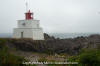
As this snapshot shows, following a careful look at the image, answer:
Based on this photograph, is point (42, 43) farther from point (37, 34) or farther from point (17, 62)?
point (17, 62)

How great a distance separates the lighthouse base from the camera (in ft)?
83.1

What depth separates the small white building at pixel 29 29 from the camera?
25422 mm

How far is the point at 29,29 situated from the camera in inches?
998

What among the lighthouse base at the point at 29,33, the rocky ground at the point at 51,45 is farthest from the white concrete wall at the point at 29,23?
the rocky ground at the point at 51,45

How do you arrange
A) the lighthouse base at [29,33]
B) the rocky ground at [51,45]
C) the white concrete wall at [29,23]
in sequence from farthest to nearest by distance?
the white concrete wall at [29,23] < the lighthouse base at [29,33] < the rocky ground at [51,45]

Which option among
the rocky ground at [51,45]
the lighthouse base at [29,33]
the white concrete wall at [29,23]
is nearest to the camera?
the rocky ground at [51,45]

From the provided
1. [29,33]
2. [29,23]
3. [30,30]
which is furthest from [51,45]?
[29,23]

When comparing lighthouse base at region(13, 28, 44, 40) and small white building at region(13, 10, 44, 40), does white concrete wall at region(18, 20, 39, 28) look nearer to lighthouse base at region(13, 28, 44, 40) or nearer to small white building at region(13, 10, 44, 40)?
small white building at region(13, 10, 44, 40)

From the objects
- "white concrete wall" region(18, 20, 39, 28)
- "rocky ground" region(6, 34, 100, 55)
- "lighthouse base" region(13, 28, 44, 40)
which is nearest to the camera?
"rocky ground" region(6, 34, 100, 55)

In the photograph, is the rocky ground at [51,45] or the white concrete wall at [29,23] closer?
the rocky ground at [51,45]

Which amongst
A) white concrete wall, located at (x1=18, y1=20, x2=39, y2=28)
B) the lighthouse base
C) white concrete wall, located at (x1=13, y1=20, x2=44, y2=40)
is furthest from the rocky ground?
white concrete wall, located at (x1=18, y1=20, x2=39, y2=28)

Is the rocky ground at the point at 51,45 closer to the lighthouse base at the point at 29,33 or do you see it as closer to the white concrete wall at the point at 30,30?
the lighthouse base at the point at 29,33

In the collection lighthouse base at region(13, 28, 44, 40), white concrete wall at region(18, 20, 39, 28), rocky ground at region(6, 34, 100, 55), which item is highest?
white concrete wall at region(18, 20, 39, 28)

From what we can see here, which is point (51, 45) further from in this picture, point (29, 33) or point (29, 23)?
point (29, 23)
